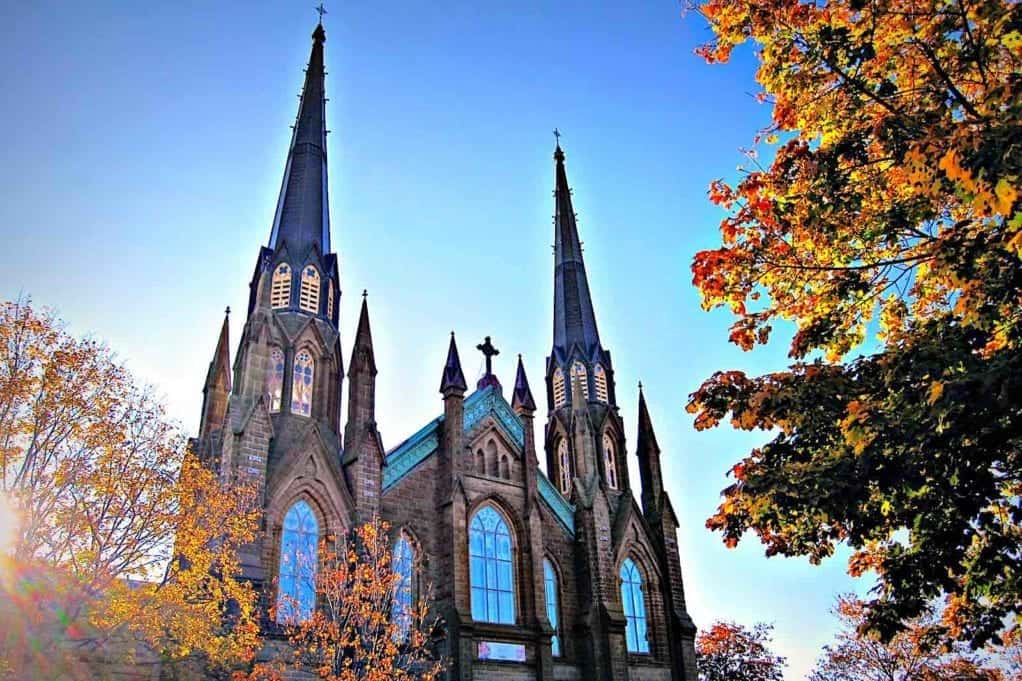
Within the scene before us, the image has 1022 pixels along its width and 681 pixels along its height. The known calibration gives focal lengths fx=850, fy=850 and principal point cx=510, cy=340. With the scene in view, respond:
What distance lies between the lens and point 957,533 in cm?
995

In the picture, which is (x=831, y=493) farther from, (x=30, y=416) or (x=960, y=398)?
(x=30, y=416)

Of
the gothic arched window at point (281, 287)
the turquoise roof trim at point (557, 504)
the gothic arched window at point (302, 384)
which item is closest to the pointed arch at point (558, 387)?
the turquoise roof trim at point (557, 504)

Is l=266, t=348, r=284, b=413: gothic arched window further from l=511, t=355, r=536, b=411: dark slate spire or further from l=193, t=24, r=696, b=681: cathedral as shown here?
l=511, t=355, r=536, b=411: dark slate spire

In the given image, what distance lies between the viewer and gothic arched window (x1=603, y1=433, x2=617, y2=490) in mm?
33503

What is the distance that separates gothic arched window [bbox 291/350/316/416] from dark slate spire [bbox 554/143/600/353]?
12748 millimetres

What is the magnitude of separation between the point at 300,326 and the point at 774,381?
794 inches

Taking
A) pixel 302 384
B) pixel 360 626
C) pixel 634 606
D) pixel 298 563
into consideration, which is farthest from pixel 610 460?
pixel 360 626

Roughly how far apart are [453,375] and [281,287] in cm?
650

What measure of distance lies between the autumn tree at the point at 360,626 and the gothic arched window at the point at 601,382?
44.6 feet

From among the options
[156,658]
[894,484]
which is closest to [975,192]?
[894,484]

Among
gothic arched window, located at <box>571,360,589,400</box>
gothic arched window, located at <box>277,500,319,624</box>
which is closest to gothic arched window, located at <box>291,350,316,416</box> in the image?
gothic arched window, located at <box>277,500,319,624</box>

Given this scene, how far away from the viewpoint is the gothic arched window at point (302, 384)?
26.6 meters

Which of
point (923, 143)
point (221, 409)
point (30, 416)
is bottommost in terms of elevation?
point (923, 143)

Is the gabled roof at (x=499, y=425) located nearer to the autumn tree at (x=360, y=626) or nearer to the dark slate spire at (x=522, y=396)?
the dark slate spire at (x=522, y=396)
